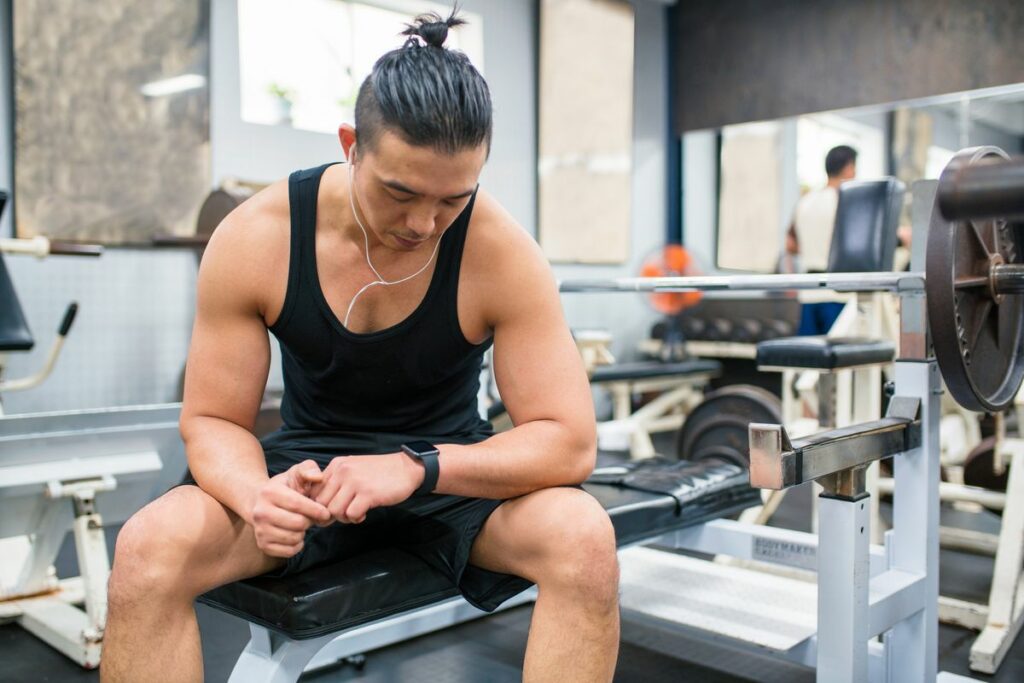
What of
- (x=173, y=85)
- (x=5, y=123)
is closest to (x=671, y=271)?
(x=173, y=85)

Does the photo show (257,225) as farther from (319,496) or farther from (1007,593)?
(1007,593)

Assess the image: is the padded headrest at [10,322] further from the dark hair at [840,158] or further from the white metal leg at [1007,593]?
the dark hair at [840,158]

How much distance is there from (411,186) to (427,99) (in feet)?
0.37

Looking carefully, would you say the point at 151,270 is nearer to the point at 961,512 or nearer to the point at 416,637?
the point at 416,637

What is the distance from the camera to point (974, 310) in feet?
5.16

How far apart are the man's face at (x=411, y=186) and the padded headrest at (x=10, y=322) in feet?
5.87

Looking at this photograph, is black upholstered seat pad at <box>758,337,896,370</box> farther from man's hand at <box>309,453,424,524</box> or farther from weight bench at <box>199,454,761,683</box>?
man's hand at <box>309,453,424,524</box>

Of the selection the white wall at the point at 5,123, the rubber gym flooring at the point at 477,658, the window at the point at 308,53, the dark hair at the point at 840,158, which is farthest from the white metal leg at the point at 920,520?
the white wall at the point at 5,123

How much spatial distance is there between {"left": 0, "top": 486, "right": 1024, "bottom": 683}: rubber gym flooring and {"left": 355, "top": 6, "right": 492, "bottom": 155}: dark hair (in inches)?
51.4

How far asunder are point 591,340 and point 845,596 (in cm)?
267

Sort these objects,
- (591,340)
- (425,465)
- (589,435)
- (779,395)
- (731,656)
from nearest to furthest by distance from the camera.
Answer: (425,465) < (589,435) < (731,656) < (591,340) < (779,395)

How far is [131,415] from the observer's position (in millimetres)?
2328

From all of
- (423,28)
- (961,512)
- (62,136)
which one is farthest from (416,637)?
(62,136)

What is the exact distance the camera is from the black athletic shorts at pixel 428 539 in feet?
4.44
